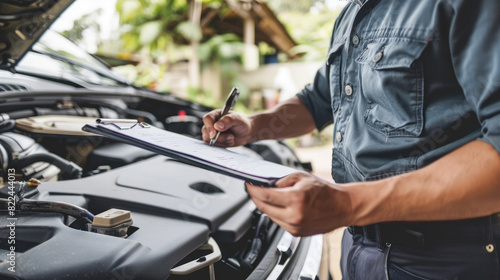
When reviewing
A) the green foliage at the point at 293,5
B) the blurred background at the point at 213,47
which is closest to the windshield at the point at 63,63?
the blurred background at the point at 213,47

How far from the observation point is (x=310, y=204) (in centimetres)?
56

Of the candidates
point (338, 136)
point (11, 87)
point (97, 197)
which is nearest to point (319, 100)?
point (338, 136)

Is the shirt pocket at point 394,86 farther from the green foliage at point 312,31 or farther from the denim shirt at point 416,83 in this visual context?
the green foliage at point 312,31

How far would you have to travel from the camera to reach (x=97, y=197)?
0.98 meters

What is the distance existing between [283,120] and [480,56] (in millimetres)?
661

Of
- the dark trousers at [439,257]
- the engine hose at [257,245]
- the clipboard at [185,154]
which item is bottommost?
the engine hose at [257,245]

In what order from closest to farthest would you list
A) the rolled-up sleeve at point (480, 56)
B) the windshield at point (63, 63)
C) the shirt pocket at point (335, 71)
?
the rolled-up sleeve at point (480, 56)
the shirt pocket at point (335, 71)
the windshield at point (63, 63)

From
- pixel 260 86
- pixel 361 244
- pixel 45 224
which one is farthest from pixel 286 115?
pixel 260 86

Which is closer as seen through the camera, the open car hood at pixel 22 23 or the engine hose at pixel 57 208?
the engine hose at pixel 57 208

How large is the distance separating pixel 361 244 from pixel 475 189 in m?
0.39

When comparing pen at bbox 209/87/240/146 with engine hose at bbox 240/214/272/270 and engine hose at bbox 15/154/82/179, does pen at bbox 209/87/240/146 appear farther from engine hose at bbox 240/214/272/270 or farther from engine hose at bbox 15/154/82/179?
engine hose at bbox 15/154/82/179

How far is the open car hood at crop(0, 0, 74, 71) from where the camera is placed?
1290 mm

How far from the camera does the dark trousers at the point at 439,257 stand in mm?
693

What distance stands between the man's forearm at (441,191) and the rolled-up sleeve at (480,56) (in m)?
0.04
